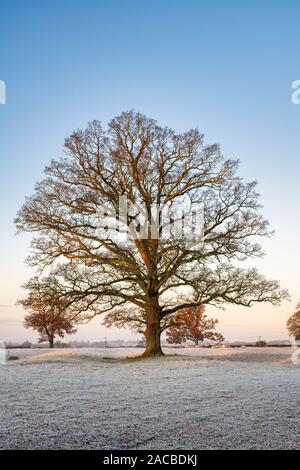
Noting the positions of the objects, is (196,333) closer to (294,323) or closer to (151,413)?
(294,323)

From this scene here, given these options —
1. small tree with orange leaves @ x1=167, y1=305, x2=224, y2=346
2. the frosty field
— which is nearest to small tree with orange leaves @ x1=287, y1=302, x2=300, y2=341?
small tree with orange leaves @ x1=167, y1=305, x2=224, y2=346

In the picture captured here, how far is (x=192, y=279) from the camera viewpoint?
19.8 meters

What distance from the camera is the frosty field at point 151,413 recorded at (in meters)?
5.02

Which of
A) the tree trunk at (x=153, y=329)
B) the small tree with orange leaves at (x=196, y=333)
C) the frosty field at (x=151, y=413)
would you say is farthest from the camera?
the small tree with orange leaves at (x=196, y=333)

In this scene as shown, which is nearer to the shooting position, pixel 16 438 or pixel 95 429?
pixel 16 438

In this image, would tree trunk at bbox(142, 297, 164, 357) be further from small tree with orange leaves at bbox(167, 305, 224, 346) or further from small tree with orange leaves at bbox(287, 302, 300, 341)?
small tree with orange leaves at bbox(287, 302, 300, 341)

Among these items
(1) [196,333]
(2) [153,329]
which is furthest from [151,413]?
(1) [196,333]

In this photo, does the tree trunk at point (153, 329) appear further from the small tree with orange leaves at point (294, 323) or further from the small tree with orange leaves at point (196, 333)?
the small tree with orange leaves at point (294, 323)

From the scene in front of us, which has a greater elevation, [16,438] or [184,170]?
[184,170]

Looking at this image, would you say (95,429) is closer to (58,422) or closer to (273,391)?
(58,422)

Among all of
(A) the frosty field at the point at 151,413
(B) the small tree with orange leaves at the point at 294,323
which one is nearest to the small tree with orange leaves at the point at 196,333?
(B) the small tree with orange leaves at the point at 294,323
